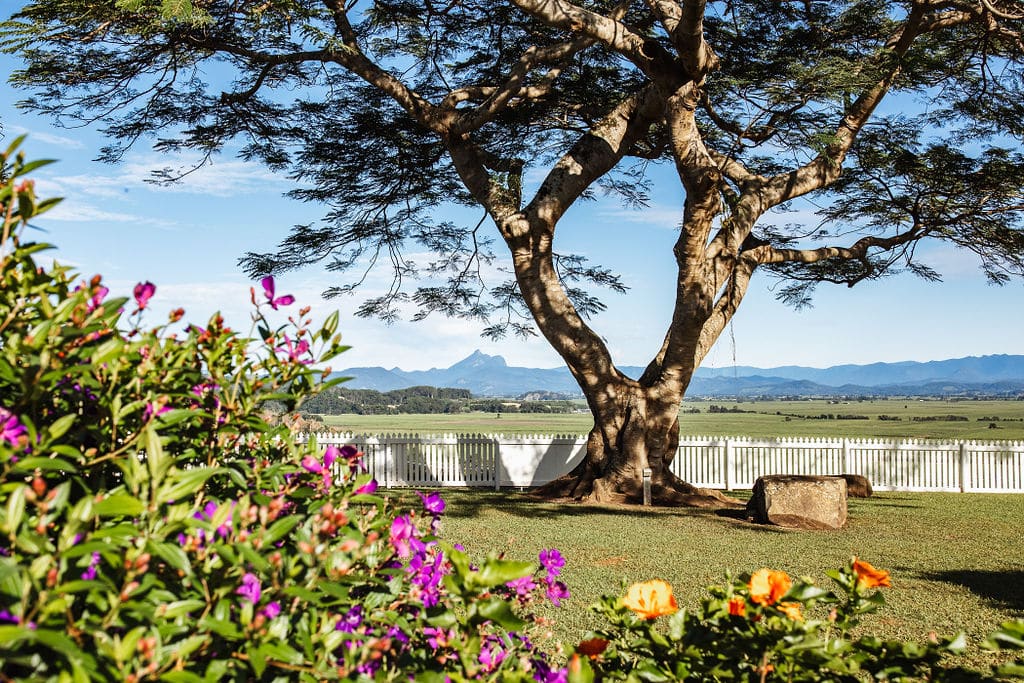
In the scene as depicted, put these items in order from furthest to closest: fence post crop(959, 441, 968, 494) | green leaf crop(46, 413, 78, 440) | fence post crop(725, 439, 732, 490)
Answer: fence post crop(725, 439, 732, 490) < fence post crop(959, 441, 968, 494) < green leaf crop(46, 413, 78, 440)

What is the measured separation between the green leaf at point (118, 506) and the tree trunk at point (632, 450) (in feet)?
39.3

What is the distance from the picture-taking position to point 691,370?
13.3m

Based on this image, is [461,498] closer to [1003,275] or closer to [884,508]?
[884,508]

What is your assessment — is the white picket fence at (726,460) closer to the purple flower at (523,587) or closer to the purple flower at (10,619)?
the purple flower at (523,587)

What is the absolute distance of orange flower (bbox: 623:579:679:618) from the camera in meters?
2.11

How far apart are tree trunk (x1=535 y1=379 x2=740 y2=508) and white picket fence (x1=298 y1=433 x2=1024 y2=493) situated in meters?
3.20

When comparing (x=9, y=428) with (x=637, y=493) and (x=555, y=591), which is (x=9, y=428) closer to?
(x=555, y=591)

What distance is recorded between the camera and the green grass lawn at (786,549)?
6.27 m

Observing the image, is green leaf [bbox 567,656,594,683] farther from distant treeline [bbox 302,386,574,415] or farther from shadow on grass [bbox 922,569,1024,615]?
distant treeline [bbox 302,386,574,415]

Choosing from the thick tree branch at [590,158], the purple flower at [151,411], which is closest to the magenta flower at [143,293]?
the purple flower at [151,411]

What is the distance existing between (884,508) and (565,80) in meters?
9.44

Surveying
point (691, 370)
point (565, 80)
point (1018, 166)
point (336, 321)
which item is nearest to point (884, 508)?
point (691, 370)

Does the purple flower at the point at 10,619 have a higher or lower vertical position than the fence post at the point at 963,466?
higher

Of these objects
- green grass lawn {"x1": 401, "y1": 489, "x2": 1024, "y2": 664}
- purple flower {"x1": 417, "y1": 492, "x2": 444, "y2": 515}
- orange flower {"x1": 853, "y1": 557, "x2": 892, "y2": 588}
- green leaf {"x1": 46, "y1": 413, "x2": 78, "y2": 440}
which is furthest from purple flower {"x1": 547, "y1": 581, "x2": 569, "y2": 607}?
green grass lawn {"x1": 401, "y1": 489, "x2": 1024, "y2": 664}
